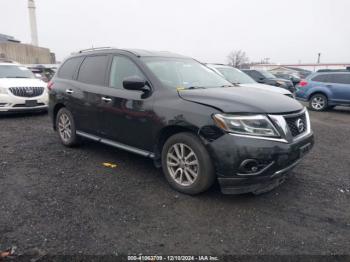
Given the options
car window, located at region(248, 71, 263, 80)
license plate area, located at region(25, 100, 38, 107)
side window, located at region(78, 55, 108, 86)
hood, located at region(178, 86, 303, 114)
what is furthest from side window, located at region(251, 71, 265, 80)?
hood, located at region(178, 86, 303, 114)

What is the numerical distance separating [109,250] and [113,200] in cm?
96

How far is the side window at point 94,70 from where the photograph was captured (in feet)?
15.9

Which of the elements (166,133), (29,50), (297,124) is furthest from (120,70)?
(29,50)

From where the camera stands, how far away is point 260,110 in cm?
336

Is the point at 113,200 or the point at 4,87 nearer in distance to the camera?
the point at 113,200

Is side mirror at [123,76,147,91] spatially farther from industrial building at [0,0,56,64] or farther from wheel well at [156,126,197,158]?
industrial building at [0,0,56,64]

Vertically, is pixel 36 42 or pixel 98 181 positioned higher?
pixel 36 42

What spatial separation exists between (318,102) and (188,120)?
10.5 meters

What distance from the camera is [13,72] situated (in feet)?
32.2

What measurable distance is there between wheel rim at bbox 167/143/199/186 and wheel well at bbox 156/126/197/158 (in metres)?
0.18

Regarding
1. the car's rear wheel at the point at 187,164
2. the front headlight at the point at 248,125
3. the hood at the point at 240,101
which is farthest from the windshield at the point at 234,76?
the front headlight at the point at 248,125

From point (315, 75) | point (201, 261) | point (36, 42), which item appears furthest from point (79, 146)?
point (36, 42)

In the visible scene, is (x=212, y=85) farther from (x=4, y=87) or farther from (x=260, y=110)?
(x=4, y=87)

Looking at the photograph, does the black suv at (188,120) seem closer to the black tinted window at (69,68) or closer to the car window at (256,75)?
the black tinted window at (69,68)
